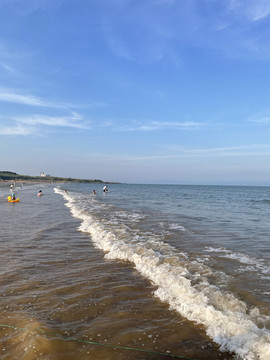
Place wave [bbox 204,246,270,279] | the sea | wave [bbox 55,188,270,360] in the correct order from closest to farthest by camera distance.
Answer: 1. the sea
2. wave [bbox 55,188,270,360]
3. wave [bbox 204,246,270,279]

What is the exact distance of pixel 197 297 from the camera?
19.2 ft

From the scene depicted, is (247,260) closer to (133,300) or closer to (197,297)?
(197,297)

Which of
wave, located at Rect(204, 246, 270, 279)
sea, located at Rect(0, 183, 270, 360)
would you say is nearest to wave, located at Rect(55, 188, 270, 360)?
sea, located at Rect(0, 183, 270, 360)

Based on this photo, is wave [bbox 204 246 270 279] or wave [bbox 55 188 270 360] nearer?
wave [bbox 55 188 270 360]

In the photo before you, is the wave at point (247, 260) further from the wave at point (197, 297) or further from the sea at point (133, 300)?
the wave at point (197, 297)

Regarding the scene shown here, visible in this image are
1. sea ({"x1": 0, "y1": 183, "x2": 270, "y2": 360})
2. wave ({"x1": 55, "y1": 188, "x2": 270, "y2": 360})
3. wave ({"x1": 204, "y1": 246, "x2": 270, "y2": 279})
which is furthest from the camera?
wave ({"x1": 204, "y1": 246, "x2": 270, "y2": 279})

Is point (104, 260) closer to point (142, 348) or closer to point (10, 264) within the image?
point (10, 264)

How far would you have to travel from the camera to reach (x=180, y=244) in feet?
37.3

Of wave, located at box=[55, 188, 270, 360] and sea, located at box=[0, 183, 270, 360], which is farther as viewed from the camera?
wave, located at box=[55, 188, 270, 360]

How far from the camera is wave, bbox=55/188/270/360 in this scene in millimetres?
4297

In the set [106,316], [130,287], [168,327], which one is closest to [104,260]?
[130,287]

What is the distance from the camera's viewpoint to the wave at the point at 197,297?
14.1ft

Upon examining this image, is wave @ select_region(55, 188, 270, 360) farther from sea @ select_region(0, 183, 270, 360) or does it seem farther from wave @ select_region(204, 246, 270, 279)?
wave @ select_region(204, 246, 270, 279)

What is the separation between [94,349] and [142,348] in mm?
787
